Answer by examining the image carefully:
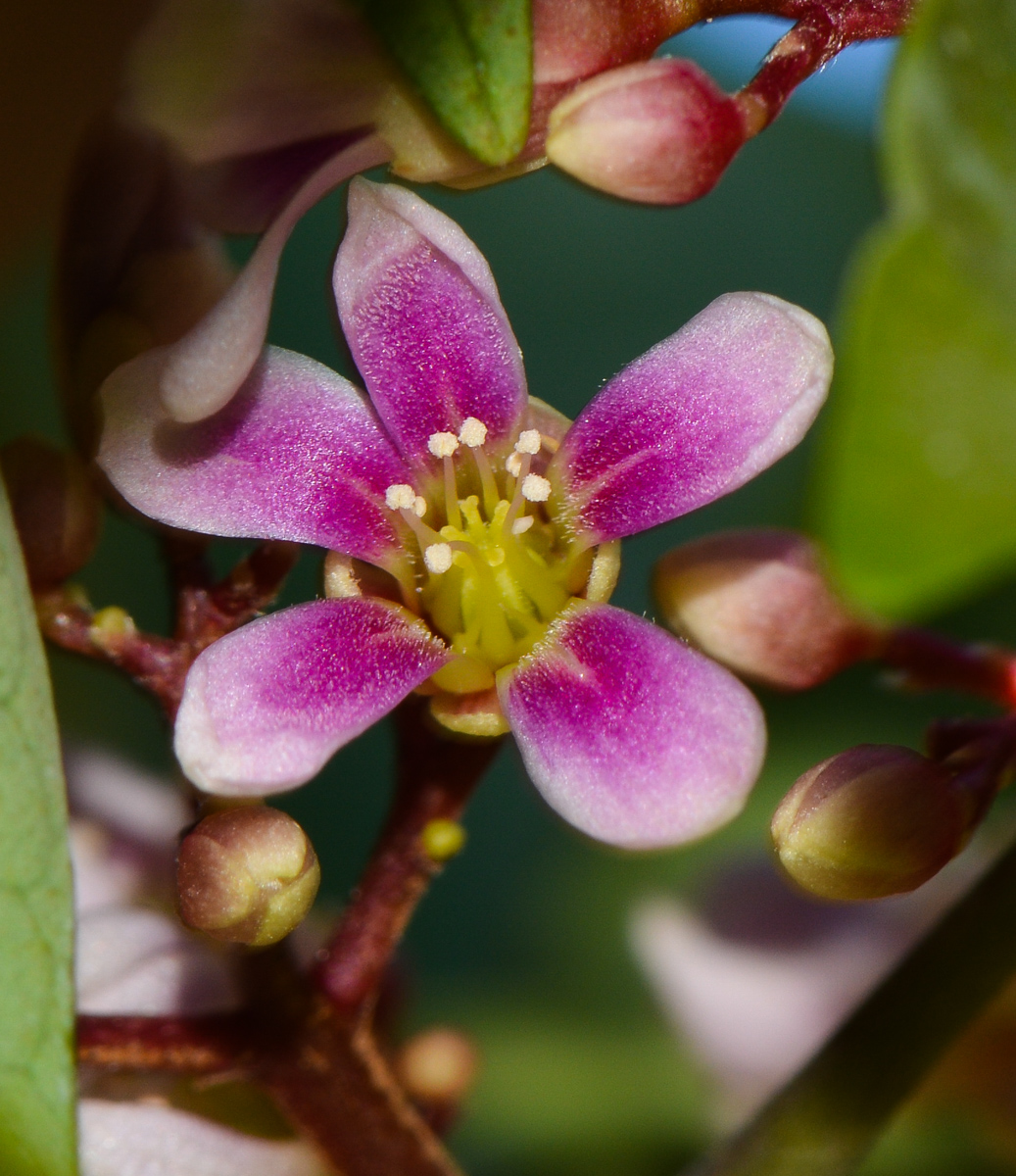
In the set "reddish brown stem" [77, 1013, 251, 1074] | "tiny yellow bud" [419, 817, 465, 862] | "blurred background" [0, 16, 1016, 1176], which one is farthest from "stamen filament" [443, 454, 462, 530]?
"blurred background" [0, 16, 1016, 1176]

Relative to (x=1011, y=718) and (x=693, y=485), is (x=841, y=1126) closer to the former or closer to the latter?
(x=1011, y=718)

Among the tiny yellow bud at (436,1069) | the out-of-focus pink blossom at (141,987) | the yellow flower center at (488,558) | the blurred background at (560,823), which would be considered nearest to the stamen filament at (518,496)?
the yellow flower center at (488,558)

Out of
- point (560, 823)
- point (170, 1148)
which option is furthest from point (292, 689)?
point (560, 823)

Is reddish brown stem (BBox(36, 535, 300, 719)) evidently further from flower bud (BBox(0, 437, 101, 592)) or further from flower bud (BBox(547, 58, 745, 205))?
flower bud (BBox(547, 58, 745, 205))

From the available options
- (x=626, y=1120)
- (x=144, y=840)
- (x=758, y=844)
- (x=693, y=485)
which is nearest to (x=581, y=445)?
(x=693, y=485)

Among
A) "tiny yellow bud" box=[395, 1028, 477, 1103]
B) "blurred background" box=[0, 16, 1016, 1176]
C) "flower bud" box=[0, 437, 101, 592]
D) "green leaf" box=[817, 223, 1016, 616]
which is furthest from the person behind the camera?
"blurred background" box=[0, 16, 1016, 1176]
